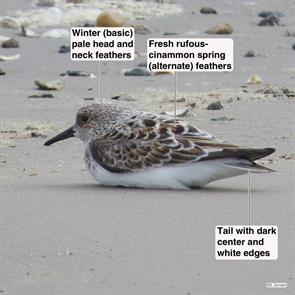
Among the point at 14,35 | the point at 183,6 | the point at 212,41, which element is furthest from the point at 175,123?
the point at 183,6

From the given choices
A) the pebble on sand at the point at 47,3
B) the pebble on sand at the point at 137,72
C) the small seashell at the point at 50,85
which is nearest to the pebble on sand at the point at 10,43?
the pebble on sand at the point at 137,72

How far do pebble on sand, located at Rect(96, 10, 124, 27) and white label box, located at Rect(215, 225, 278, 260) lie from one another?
25.3 ft

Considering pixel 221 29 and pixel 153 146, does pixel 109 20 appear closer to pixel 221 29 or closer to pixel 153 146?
pixel 221 29

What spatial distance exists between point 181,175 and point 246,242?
4.46ft

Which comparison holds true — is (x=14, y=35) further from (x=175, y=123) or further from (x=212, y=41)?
(x=175, y=123)

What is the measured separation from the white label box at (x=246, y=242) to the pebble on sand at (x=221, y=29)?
7880 mm

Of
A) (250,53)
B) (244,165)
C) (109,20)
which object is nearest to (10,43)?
(109,20)

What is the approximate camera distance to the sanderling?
7637mm

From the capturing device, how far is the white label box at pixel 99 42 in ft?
34.0

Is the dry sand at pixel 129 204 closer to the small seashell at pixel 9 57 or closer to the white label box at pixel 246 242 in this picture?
the white label box at pixel 246 242

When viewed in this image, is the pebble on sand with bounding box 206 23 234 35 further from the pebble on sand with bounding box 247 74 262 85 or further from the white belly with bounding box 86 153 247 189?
the white belly with bounding box 86 153 247 189

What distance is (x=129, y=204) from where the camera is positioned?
7.33 meters

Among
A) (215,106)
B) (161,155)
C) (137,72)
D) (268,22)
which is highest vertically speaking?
(268,22)

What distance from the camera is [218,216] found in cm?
696
